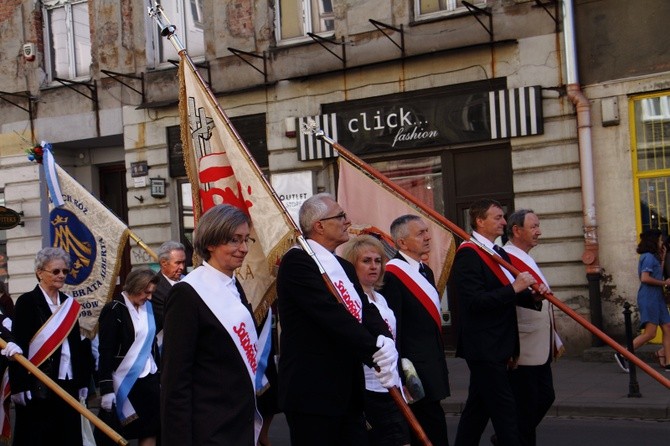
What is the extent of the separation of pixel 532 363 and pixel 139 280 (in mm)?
2945

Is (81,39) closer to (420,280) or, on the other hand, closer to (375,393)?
(420,280)

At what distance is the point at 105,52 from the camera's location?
67.2 feet

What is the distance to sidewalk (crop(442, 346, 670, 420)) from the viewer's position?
415 inches

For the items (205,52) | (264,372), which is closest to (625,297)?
(264,372)

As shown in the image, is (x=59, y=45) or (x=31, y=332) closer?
(x=31, y=332)

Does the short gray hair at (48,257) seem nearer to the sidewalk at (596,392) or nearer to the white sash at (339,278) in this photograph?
the white sash at (339,278)

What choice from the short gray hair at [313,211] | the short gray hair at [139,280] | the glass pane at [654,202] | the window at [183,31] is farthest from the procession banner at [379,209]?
the window at [183,31]

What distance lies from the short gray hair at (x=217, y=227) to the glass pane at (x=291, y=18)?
44.9ft

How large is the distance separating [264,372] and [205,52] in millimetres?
11566

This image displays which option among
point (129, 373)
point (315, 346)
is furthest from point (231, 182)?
point (315, 346)

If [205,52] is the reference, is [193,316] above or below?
below

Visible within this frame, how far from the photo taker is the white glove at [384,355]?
531 centimetres

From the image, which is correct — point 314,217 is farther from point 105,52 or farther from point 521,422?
point 105,52

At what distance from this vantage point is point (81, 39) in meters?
21.4
